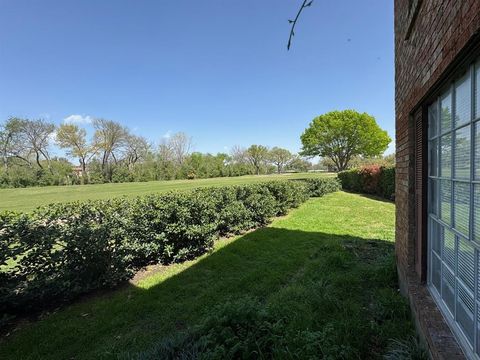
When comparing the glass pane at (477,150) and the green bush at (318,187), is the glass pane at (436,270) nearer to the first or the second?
the glass pane at (477,150)

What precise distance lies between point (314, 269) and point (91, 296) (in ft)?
12.0

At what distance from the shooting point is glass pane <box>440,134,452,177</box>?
2035mm

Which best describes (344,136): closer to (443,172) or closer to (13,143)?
(443,172)

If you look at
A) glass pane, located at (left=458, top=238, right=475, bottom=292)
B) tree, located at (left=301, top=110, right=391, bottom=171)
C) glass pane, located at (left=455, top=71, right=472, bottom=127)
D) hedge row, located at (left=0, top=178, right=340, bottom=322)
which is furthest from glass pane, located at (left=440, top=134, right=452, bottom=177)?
tree, located at (left=301, top=110, right=391, bottom=171)

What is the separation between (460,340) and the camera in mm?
1798

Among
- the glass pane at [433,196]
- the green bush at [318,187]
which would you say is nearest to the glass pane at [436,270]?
the glass pane at [433,196]

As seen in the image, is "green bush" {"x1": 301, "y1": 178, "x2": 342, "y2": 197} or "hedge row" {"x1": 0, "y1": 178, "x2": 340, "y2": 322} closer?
"hedge row" {"x1": 0, "y1": 178, "x2": 340, "y2": 322}

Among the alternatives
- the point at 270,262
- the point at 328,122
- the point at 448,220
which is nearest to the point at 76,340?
the point at 270,262

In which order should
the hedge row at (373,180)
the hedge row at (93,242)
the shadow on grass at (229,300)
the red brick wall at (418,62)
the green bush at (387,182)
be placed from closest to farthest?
the red brick wall at (418,62) → the shadow on grass at (229,300) → the hedge row at (93,242) → the green bush at (387,182) → the hedge row at (373,180)

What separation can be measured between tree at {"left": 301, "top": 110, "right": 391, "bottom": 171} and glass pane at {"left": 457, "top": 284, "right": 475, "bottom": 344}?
4073 centimetres

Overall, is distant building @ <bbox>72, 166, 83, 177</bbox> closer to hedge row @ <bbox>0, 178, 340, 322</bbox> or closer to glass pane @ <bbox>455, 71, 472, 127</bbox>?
hedge row @ <bbox>0, 178, 340, 322</bbox>

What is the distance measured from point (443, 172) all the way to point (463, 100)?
0.70m

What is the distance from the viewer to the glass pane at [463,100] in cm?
166

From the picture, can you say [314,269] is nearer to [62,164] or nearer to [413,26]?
[413,26]
